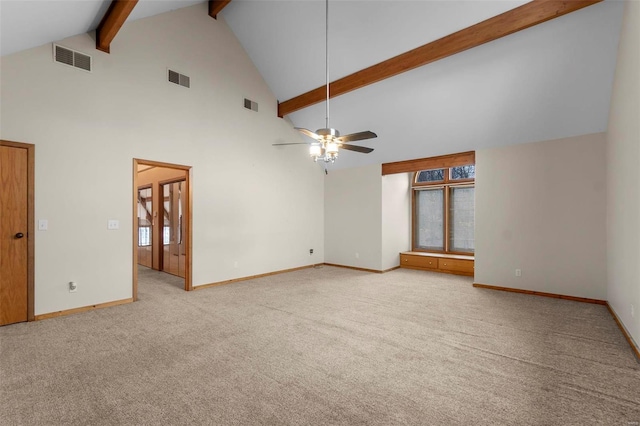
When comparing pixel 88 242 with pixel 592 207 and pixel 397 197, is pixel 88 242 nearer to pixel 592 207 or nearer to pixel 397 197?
pixel 397 197

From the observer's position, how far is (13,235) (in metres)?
3.57

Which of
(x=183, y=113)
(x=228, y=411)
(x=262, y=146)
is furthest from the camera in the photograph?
(x=262, y=146)

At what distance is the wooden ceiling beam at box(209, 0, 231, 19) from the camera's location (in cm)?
529

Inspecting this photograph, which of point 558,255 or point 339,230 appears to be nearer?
point 558,255

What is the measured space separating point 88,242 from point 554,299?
7072mm

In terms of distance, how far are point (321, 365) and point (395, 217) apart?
5.40 m

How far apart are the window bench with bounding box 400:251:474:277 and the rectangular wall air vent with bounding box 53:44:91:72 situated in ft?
23.4

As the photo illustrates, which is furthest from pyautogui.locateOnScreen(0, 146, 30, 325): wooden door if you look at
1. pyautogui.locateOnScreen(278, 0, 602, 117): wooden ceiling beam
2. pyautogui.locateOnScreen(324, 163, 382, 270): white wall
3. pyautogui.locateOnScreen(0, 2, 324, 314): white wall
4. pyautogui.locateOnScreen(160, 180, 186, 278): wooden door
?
pyautogui.locateOnScreen(324, 163, 382, 270): white wall

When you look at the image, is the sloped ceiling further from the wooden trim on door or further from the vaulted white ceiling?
the wooden trim on door

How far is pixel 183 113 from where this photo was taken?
5.16 meters

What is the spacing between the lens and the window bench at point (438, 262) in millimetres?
6707

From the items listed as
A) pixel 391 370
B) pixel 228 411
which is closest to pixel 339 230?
pixel 391 370

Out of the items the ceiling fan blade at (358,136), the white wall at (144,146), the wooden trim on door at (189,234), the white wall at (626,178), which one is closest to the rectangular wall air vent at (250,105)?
the white wall at (144,146)

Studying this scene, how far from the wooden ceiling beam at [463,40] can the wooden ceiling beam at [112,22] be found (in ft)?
10.5
